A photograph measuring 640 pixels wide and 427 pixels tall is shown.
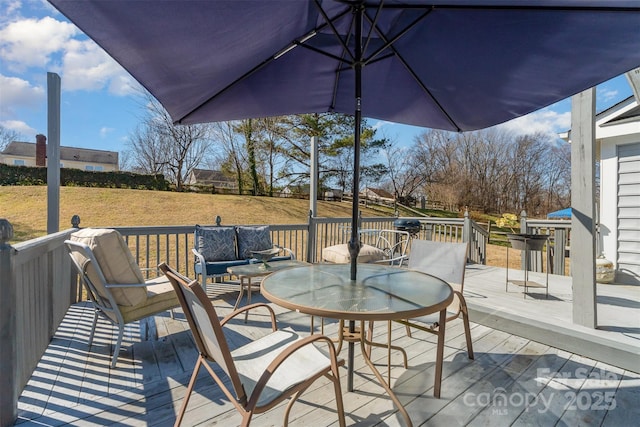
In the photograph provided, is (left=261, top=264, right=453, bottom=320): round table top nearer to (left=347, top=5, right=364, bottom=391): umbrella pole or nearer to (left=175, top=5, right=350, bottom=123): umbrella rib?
(left=347, top=5, right=364, bottom=391): umbrella pole

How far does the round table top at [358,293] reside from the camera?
5.06 ft

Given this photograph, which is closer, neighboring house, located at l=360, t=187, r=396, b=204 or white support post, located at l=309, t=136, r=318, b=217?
white support post, located at l=309, t=136, r=318, b=217

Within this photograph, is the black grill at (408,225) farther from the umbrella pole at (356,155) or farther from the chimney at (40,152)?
the chimney at (40,152)

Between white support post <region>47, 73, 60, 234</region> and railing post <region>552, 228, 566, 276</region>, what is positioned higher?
white support post <region>47, 73, 60, 234</region>

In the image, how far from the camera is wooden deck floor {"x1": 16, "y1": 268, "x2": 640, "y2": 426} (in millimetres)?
1882

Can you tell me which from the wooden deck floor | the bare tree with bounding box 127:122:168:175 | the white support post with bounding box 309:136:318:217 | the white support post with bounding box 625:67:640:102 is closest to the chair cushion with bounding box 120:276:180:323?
the wooden deck floor

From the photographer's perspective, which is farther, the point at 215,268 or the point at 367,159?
the point at 367,159

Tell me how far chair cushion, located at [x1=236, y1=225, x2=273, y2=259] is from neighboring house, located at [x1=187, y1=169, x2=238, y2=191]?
1521 cm

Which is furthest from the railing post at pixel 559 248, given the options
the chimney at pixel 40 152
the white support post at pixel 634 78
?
the chimney at pixel 40 152

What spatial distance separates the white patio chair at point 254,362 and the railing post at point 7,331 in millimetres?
1058

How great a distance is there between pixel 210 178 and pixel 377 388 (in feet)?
68.9

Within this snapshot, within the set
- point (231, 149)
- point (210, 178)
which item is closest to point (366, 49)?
point (231, 149)

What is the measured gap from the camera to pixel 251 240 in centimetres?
482

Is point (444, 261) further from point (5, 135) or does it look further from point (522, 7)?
point (5, 135)
